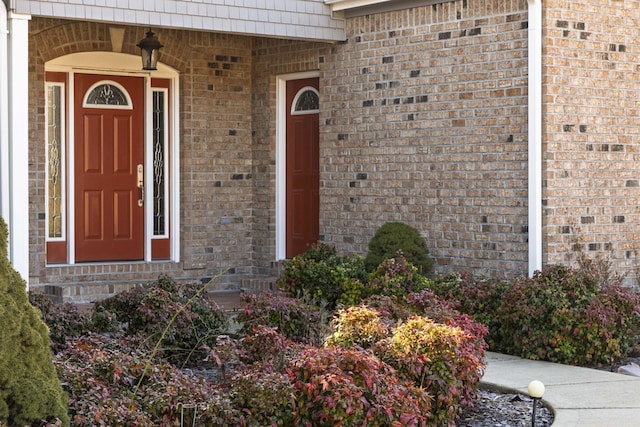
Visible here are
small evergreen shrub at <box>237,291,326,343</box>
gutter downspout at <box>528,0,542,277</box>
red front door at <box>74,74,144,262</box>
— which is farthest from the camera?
red front door at <box>74,74,144,262</box>

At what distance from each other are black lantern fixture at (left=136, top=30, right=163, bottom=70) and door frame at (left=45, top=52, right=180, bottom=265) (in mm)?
468

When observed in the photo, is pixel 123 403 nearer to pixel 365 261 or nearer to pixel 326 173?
pixel 365 261

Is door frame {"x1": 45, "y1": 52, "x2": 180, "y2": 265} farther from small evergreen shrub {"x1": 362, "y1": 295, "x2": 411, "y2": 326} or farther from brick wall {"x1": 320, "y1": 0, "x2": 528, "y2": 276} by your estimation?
small evergreen shrub {"x1": 362, "y1": 295, "x2": 411, "y2": 326}

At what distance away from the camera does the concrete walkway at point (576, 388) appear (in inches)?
250

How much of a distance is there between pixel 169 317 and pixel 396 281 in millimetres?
2708

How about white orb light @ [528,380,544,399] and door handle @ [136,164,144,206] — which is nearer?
white orb light @ [528,380,544,399]

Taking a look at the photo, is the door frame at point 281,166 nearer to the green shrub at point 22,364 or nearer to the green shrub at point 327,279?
the green shrub at point 327,279

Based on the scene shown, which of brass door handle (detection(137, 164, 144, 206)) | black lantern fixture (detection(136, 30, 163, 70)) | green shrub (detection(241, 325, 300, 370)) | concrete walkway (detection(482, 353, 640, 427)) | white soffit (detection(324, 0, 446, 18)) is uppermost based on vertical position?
white soffit (detection(324, 0, 446, 18))

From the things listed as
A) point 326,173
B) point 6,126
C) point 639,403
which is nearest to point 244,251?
point 326,173

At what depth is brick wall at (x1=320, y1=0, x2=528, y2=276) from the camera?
1055cm

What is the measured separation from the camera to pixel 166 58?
42.5 feet

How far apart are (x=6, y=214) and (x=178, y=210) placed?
145 inches

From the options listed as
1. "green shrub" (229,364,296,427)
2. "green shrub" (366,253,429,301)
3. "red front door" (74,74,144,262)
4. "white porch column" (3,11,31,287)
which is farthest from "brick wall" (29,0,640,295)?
"green shrub" (229,364,296,427)

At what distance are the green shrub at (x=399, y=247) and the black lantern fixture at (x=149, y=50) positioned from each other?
11.2ft
